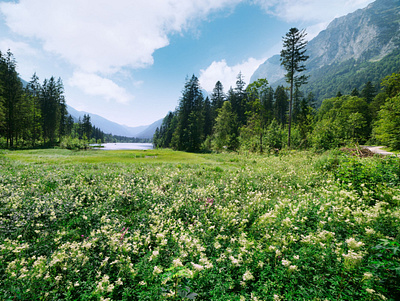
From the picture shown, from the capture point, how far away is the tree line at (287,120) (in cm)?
1984

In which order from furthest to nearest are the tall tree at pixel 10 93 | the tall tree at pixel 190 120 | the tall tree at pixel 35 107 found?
the tall tree at pixel 35 107
the tall tree at pixel 190 120
the tall tree at pixel 10 93

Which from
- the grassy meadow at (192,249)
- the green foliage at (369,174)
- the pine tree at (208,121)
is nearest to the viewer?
the grassy meadow at (192,249)

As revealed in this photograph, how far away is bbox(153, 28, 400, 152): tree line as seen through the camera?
19.8 metres

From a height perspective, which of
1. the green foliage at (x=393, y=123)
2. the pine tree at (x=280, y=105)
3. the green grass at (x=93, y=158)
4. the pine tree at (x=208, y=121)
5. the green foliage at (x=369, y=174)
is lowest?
the green grass at (x=93, y=158)

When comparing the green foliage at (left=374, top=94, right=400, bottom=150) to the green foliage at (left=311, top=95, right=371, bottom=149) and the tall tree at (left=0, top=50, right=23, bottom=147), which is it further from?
the tall tree at (left=0, top=50, right=23, bottom=147)

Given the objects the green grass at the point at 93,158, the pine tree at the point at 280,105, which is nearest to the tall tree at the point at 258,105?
the green grass at the point at 93,158

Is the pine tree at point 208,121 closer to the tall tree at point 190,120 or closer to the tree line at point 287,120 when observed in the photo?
the tree line at point 287,120

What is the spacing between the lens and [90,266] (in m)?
3.11

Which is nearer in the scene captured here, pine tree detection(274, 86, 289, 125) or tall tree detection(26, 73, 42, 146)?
tall tree detection(26, 73, 42, 146)

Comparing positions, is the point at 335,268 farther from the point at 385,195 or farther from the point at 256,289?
the point at 385,195

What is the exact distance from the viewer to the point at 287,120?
100.0 feet

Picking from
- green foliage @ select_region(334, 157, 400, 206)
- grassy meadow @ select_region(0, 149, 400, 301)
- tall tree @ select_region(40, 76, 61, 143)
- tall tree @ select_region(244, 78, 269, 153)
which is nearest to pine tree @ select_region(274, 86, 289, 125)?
tall tree @ select_region(244, 78, 269, 153)

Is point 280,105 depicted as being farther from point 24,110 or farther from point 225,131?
point 24,110

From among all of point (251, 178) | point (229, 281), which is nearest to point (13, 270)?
point (229, 281)
